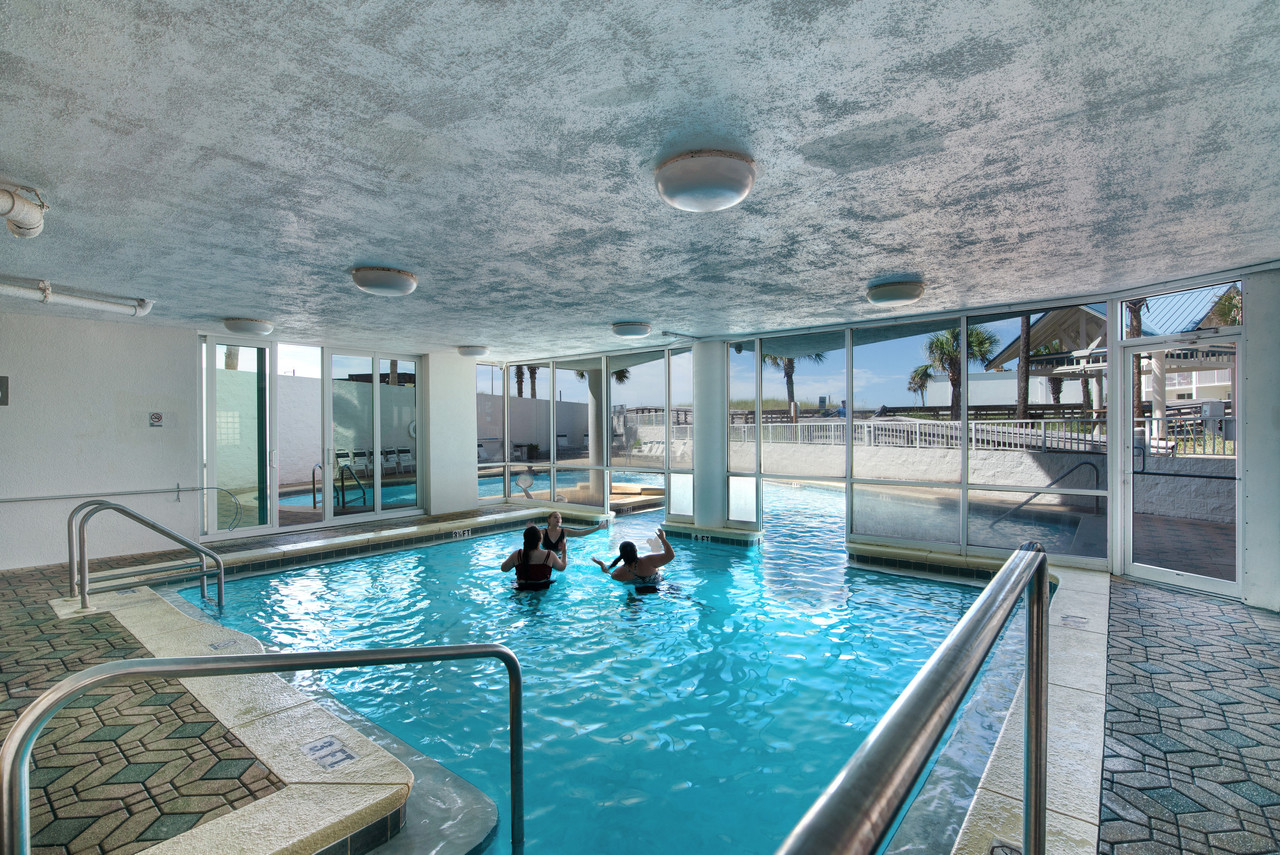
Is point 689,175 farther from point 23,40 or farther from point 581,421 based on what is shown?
point 581,421

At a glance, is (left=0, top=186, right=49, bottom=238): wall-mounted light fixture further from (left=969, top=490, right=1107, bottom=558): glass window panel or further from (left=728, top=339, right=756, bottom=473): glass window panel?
(left=969, top=490, right=1107, bottom=558): glass window panel

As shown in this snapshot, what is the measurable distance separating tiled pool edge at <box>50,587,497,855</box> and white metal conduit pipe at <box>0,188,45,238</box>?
273 centimetres

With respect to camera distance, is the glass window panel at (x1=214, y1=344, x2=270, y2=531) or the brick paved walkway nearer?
the brick paved walkway

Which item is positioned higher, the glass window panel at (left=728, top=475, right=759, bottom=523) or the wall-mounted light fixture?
the wall-mounted light fixture

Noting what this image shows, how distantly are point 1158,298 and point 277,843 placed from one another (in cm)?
794

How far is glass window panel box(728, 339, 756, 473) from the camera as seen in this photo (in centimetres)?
928

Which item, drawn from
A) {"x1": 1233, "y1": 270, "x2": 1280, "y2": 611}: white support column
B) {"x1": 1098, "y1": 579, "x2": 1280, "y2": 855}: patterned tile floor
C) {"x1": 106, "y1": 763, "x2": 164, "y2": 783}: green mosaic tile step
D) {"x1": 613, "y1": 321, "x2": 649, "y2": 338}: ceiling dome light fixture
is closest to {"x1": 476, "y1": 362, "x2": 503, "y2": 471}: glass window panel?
{"x1": 613, "y1": 321, "x2": 649, "y2": 338}: ceiling dome light fixture

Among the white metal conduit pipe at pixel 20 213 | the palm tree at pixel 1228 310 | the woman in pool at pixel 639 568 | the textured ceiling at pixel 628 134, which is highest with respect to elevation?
the textured ceiling at pixel 628 134

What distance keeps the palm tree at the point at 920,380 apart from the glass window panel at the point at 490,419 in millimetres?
8452

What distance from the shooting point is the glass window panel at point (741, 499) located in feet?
30.9

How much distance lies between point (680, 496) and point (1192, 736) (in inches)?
296

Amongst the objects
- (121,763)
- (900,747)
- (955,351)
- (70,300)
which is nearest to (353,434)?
(70,300)

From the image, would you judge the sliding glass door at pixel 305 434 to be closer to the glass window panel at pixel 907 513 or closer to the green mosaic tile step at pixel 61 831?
the green mosaic tile step at pixel 61 831

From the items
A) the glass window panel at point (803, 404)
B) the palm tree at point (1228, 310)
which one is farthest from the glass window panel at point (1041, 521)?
the palm tree at point (1228, 310)
